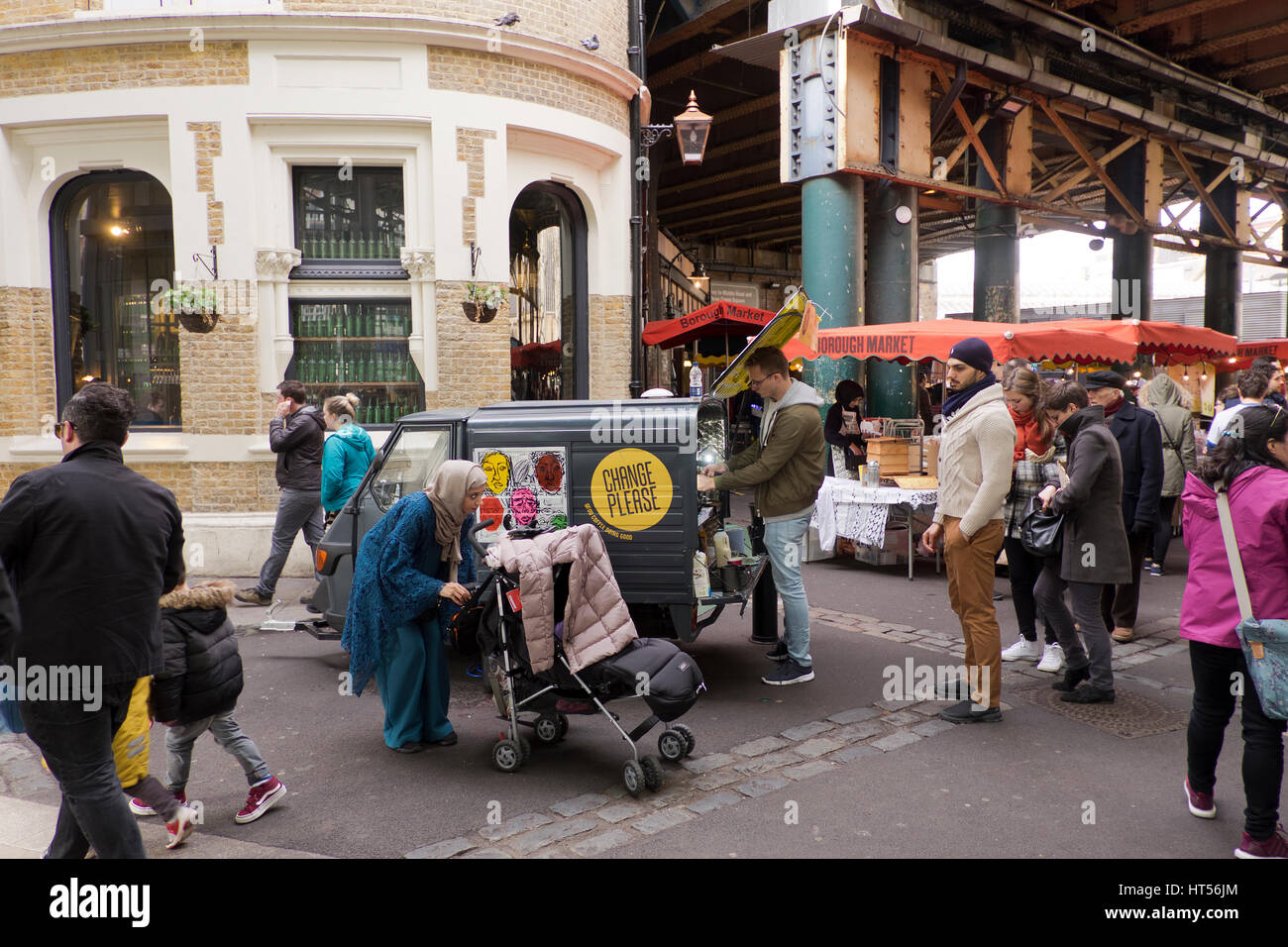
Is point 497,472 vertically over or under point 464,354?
under

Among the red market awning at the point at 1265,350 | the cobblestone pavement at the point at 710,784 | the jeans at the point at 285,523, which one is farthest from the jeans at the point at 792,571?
the red market awning at the point at 1265,350

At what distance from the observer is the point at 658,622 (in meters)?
6.00

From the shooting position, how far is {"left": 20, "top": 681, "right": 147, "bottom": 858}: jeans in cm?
314

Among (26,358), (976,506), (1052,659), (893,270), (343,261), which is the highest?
(893,270)

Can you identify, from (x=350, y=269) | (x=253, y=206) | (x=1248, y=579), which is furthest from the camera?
(x=350, y=269)

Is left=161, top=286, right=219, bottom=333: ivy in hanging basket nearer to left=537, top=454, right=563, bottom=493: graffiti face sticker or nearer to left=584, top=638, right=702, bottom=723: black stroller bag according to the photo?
left=537, top=454, right=563, bottom=493: graffiti face sticker

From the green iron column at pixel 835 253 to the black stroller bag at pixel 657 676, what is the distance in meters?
8.60

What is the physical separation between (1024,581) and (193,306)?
28.4 ft

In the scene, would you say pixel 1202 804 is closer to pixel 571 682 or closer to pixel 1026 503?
pixel 1026 503

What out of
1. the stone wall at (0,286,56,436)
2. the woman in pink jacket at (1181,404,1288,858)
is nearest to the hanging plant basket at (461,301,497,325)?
the stone wall at (0,286,56,436)

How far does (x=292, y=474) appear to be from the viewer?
28.1 feet

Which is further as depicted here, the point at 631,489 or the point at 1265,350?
the point at 1265,350

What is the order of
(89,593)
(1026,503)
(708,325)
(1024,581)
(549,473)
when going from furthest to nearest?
(708,325), (1024,581), (1026,503), (549,473), (89,593)

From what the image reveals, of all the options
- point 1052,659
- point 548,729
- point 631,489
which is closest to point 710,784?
point 548,729
